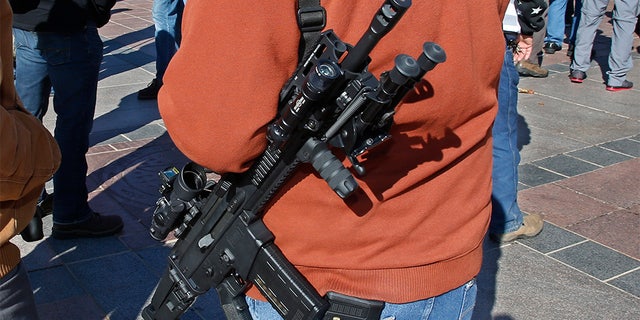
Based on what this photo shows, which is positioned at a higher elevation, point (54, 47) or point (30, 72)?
point (54, 47)

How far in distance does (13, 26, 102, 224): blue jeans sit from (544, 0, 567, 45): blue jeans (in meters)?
7.15

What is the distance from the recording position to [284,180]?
1752mm

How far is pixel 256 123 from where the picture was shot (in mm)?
1632

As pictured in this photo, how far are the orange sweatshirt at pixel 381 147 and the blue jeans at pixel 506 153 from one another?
8.25 feet

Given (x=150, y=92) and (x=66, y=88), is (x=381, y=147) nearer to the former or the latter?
(x=66, y=88)

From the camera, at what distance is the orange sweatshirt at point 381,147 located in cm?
159

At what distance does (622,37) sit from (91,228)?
19.4ft

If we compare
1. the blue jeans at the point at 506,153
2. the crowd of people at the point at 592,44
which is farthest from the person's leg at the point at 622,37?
the blue jeans at the point at 506,153

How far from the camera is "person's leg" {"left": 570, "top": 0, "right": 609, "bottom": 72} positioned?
8492 mm

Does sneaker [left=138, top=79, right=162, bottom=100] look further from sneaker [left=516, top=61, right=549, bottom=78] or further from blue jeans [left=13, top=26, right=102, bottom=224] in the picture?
sneaker [left=516, top=61, right=549, bottom=78]

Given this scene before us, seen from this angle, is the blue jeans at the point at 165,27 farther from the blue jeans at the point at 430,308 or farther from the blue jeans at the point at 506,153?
the blue jeans at the point at 430,308

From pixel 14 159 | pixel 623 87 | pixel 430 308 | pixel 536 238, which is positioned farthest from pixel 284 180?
pixel 623 87

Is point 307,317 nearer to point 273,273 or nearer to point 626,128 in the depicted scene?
point 273,273

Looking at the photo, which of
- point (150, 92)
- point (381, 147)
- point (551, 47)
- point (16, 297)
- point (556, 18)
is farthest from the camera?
point (551, 47)
